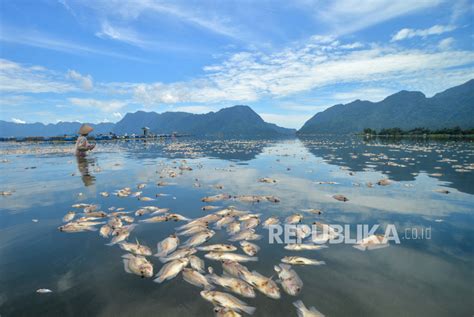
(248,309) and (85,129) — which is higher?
(85,129)

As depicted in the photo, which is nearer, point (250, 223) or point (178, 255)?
point (178, 255)

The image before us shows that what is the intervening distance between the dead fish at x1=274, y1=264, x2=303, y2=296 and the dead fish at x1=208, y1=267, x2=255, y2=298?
830mm

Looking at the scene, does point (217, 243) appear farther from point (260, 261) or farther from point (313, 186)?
point (313, 186)

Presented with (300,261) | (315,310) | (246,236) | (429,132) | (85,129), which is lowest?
(315,310)

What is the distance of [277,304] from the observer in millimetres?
5449

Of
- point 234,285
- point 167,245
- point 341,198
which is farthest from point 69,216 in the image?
point 341,198

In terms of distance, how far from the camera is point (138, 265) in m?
6.86

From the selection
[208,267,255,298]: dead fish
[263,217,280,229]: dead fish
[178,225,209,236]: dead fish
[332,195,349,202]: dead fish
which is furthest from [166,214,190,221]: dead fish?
[332,195,349,202]: dead fish

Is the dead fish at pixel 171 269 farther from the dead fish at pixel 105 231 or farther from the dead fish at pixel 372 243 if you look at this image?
the dead fish at pixel 372 243

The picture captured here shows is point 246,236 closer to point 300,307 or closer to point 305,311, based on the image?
point 300,307

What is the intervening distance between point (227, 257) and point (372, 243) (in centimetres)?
468

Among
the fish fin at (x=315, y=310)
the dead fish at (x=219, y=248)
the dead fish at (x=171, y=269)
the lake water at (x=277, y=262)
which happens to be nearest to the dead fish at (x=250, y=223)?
the lake water at (x=277, y=262)

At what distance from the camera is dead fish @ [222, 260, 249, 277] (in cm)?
646

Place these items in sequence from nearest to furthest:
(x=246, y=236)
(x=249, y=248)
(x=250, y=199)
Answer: (x=249, y=248) → (x=246, y=236) → (x=250, y=199)
